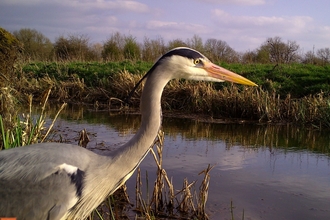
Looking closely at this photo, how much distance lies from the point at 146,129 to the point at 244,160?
13.5ft

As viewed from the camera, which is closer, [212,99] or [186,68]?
[186,68]

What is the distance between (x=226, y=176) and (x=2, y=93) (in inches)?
135

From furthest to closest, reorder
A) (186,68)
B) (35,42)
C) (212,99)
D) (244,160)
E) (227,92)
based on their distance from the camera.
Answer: (35,42), (212,99), (227,92), (244,160), (186,68)

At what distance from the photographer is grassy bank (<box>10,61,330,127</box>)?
9656mm

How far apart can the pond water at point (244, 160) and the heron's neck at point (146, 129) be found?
200cm

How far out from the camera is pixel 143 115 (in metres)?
2.64

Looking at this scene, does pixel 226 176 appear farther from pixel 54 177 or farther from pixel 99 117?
pixel 99 117

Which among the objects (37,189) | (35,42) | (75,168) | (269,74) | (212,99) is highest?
(35,42)

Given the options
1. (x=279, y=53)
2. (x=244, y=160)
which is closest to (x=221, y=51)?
(x=279, y=53)

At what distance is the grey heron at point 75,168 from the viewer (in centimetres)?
253

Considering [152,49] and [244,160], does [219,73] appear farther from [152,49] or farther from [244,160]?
[152,49]

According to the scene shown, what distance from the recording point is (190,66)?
2.78 m

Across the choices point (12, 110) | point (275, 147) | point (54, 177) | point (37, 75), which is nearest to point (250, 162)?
point (275, 147)

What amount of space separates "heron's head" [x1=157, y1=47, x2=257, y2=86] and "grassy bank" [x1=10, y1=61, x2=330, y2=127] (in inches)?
238
